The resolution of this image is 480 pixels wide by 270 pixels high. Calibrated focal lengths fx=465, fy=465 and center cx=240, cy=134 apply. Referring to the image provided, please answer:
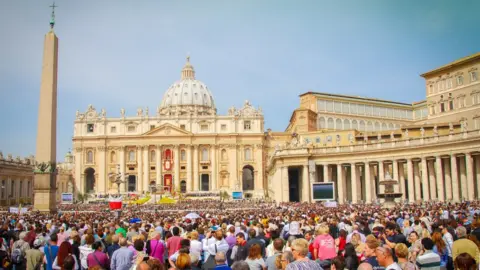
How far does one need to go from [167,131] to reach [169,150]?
4.37 meters

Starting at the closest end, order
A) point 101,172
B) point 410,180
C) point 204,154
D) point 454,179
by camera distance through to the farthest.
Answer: point 454,179, point 410,180, point 101,172, point 204,154

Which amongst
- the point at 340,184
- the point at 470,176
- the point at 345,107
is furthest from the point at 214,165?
the point at 470,176

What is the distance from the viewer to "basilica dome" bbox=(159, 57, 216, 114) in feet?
469

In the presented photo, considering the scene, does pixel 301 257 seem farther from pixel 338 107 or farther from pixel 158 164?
pixel 158 164

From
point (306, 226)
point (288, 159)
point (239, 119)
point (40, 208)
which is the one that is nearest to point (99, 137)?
point (239, 119)

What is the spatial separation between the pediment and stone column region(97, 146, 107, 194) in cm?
1098

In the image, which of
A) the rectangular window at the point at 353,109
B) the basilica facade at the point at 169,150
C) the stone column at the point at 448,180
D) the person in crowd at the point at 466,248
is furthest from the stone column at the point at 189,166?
the person in crowd at the point at 466,248

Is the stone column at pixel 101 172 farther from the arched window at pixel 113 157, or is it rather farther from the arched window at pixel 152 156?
the arched window at pixel 152 156

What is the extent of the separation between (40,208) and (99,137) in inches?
3083

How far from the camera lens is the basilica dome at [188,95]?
5623 inches

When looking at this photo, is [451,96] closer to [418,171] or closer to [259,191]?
[418,171]

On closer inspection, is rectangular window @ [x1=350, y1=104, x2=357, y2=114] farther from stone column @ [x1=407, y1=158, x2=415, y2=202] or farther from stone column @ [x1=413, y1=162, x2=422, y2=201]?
stone column @ [x1=407, y1=158, x2=415, y2=202]

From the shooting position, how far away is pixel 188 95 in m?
144

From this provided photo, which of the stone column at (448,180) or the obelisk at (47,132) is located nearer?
the obelisk at (47,132)
